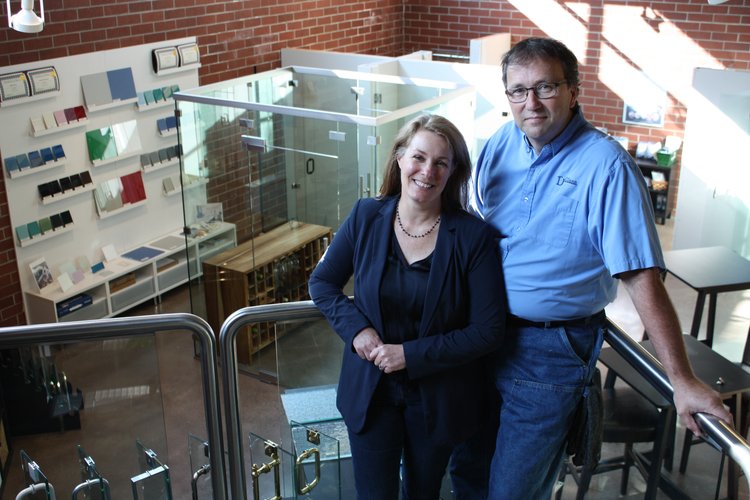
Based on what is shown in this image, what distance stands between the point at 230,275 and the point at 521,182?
3.89 metres

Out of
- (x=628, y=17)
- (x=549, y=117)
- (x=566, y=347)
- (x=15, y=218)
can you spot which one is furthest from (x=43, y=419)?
(x=628, y=17)

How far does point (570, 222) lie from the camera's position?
1.69 m

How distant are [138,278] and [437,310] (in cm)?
487

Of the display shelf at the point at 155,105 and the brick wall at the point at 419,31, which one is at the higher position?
the brick wall at the point at 419,31

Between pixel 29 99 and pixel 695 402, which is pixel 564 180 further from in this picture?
pixel 29 99

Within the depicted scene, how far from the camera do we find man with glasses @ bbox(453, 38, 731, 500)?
1.60 metres

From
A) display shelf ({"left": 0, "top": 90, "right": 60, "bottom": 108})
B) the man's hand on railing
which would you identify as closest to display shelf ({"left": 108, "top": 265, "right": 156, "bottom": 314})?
display shelf ({"left": 0, "top": 90, "right": 60, "bottom": 108})

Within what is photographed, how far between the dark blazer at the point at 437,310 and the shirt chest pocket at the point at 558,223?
0.11 metres

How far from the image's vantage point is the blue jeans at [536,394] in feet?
5.79

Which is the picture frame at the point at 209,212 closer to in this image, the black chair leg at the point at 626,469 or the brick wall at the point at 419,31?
the brick wall at the point at 419,31

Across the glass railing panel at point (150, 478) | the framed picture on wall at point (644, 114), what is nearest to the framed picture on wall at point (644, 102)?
the framed picture on wall at point (644, 114)

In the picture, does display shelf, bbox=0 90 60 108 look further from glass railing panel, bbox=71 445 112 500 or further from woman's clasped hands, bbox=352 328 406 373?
woman's clasped hands, bbox=352 328 406 373

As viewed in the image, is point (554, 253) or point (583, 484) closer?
point (554, 253)

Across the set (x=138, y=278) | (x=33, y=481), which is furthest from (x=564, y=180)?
(x=138, y=278)
